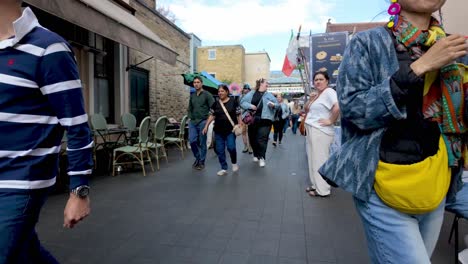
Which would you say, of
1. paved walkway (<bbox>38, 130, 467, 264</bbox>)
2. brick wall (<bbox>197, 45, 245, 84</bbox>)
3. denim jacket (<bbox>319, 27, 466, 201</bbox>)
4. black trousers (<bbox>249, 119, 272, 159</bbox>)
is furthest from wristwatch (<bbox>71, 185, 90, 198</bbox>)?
brick wall (<bbox>197, 45, 245, 84</bbox>)

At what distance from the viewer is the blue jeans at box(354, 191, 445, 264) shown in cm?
120

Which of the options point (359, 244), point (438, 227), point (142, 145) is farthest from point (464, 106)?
point (142, 145)

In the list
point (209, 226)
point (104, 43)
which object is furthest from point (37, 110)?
point (104, 43)

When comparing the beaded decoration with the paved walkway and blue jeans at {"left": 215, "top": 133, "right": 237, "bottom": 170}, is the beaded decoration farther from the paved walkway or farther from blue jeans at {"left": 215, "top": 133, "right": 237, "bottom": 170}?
blue jeans at {"left": 215, "top": 133, "right": 237, "bottom": 170}

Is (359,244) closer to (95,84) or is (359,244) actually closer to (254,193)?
(254,193)

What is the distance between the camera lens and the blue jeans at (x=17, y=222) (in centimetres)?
125

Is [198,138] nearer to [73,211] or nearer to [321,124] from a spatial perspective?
[321,124]

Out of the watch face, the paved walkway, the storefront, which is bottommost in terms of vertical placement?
the paved walkway

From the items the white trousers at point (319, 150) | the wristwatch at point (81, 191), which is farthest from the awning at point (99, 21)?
the white trousers at point (319, 150)

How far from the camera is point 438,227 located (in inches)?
53.5

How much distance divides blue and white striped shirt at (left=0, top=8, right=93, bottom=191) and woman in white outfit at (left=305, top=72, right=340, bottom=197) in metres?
3.66

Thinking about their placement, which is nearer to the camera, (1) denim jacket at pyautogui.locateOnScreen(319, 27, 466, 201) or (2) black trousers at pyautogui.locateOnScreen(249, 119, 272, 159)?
(1) denim jacket at pyautogui.locateOnScreen(319, 27, 466, 201)

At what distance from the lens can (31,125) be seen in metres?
1.36

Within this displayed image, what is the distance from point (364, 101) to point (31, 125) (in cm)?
134
